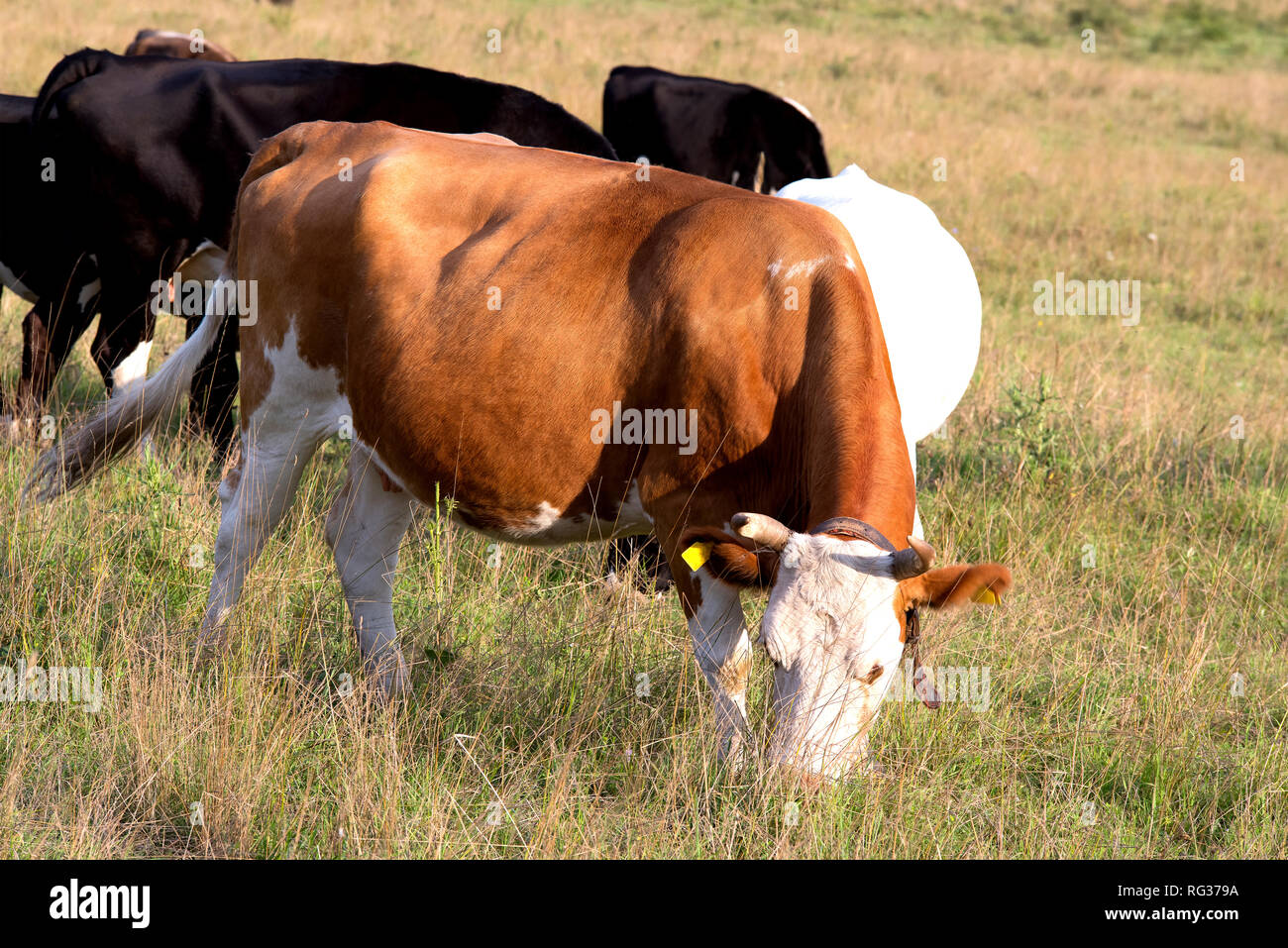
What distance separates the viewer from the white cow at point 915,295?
5020 mm

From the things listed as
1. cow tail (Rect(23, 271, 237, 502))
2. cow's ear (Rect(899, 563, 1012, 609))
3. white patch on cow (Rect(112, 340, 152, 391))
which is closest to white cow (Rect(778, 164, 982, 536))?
cow's ear (Rect(899, 563, 1012, 609))

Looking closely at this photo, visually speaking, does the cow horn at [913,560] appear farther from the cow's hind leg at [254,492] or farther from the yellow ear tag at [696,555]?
the cow's hind leg at [254,492]

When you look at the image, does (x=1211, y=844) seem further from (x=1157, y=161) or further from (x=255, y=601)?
(x=1157, y=161)

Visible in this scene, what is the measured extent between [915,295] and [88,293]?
186 inches

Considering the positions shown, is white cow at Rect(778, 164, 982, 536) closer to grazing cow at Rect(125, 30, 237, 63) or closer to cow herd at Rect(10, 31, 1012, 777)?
cow herd at Rect(10, 31, 1012, 777)

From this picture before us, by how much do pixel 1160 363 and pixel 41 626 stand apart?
8.07m

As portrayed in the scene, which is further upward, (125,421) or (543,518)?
(543,518)

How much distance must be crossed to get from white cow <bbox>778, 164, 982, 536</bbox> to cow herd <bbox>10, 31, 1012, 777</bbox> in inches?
0.7

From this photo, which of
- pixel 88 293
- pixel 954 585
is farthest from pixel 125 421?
pixel 954 585

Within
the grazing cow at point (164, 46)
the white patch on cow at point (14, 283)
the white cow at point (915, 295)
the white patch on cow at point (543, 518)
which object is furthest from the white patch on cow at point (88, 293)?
the white patch on cow at point (543, 518)

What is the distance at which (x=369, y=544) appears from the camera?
486cm

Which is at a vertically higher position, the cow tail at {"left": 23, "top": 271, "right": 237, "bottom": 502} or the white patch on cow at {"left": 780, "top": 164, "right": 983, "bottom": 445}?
the white patch on cow at {"left": 780, "top": 164, "right": 983, "bottom": 445}

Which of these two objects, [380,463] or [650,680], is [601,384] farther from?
[650,680]

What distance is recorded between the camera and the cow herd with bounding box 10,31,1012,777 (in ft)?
11.0
